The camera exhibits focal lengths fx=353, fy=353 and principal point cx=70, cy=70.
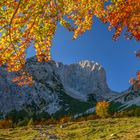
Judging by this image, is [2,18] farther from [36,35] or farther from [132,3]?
[132,3]

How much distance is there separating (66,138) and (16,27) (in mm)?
31800

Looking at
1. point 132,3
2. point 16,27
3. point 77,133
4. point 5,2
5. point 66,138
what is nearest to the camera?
point 5,2

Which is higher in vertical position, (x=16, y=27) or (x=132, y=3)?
(x=132, y=3)

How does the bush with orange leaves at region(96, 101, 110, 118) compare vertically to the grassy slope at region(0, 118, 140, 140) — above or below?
above

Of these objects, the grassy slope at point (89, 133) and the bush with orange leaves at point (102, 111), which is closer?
the grassy slope at point (89, 133)

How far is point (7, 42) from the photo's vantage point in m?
28.0

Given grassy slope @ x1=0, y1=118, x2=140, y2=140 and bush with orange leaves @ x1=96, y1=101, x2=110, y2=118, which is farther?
bush with orange leaves @ x1=96, y1=101, x2=110, y2=118

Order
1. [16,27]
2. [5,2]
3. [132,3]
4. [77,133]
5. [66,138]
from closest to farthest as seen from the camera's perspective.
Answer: [5,2] < [16,27] < [132,3] < [66,138] < [77,133]

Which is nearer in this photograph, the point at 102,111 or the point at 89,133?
the point at 89,133

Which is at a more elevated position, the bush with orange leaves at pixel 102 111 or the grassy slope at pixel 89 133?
the bush with orange leaves at pixel 102 111

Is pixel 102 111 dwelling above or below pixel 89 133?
above

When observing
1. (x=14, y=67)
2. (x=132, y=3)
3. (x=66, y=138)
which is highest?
(x=132, y=3)

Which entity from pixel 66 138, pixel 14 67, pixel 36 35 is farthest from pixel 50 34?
pixel 66 138

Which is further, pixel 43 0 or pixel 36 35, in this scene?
pixel 36 35
